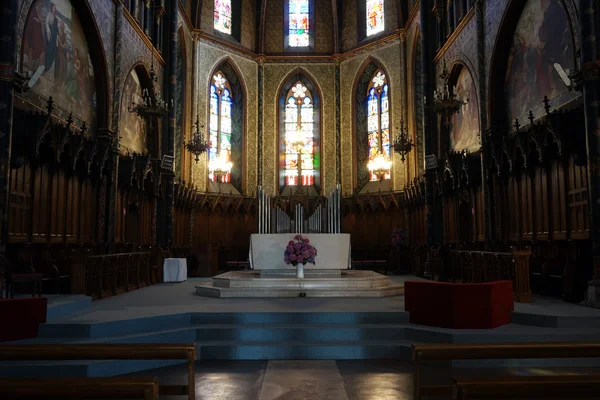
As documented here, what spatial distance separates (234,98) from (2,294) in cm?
1924

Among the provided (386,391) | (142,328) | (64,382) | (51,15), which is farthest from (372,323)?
(51,15)

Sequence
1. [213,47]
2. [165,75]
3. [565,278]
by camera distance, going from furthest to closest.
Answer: [213,47] < [165,75] < [565,278]

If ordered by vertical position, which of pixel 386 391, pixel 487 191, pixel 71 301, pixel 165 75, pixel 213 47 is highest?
pixel 213 47

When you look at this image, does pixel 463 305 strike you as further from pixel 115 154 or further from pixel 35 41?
pixel 115 154

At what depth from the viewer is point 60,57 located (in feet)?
44.7

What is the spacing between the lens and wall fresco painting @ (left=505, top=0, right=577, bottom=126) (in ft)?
40.4

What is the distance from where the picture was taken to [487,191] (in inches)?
611

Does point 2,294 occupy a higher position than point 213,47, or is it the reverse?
point 213,47

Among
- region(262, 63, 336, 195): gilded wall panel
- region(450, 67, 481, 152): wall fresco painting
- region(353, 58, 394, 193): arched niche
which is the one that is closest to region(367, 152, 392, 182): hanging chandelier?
region(353, 58, 394, 193): arched niche

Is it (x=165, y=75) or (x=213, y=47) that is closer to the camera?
(x=165, y=75)

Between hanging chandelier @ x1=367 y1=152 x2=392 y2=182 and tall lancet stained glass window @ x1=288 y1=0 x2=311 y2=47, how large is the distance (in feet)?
24.9

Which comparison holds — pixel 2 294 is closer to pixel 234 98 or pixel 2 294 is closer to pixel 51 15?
pixel 51 15

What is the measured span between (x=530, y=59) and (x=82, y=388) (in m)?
14.0

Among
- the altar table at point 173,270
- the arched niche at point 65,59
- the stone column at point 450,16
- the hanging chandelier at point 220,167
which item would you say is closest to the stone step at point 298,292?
the altar table at point 173,270
